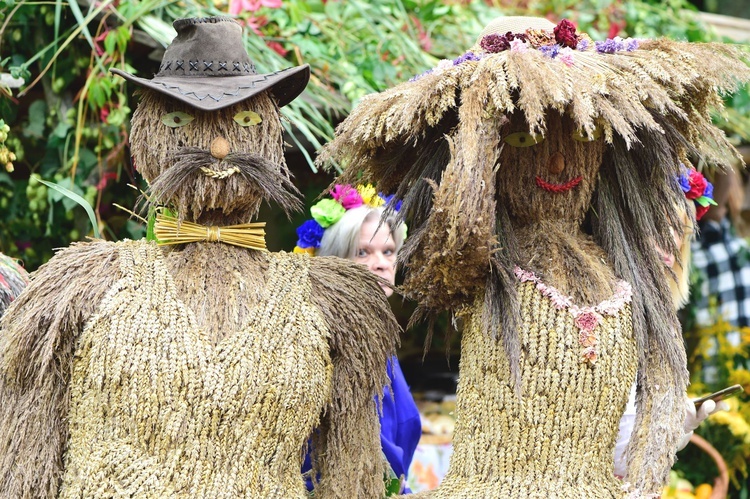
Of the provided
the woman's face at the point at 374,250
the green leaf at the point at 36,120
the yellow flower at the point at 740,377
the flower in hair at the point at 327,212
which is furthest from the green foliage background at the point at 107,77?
the yellow flower at the point at 740,377

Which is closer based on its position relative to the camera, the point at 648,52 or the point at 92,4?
the point at 648,52

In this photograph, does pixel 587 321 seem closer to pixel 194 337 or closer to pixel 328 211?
pixel 194 337

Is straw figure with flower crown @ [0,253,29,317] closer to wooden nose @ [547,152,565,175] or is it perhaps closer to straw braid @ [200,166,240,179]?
straw braid @ [200,166,240,179]

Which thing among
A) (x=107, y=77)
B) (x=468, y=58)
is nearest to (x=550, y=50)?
(x=468, y=58)

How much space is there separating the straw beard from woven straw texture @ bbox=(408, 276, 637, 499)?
0.54 meters

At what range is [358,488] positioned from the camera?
1963 mm

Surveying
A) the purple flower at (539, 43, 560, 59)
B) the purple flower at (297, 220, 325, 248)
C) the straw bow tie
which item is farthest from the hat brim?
the purple flower at (297, 220, 325, 248)

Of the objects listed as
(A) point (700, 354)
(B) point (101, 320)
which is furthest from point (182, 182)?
(A) point (700, 354)

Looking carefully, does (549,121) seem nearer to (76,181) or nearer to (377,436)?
(377,436)

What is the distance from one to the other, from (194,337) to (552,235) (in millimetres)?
737

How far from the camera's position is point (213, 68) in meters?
1.92

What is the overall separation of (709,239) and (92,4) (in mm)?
3006

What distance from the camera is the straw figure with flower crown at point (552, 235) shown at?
1.79 metres

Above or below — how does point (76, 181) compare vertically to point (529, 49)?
below
